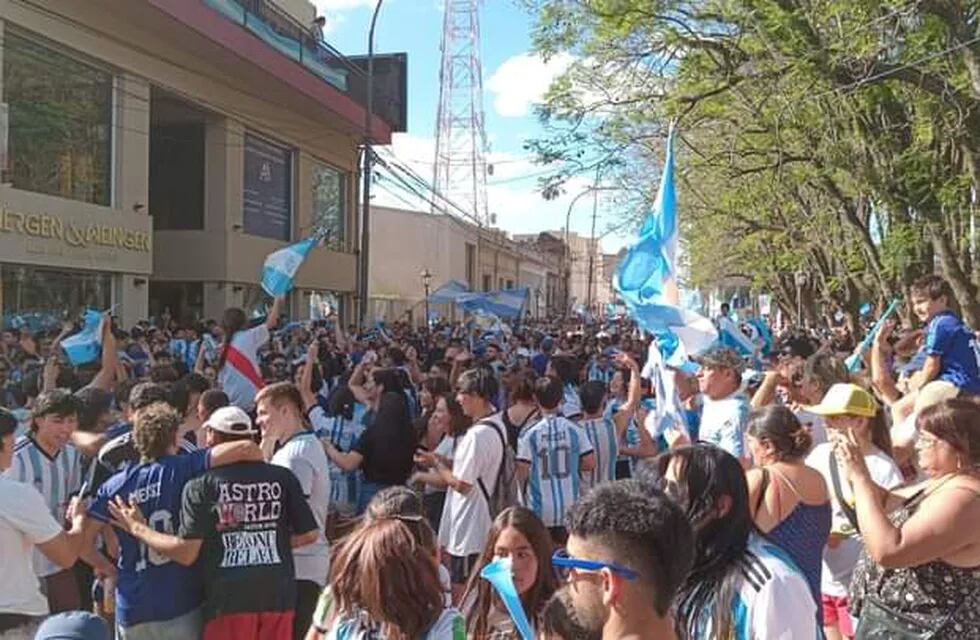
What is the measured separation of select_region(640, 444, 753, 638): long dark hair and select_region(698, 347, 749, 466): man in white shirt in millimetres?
2974

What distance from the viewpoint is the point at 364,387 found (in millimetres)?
8758

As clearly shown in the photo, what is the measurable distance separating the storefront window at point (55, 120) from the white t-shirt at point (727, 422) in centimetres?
1560

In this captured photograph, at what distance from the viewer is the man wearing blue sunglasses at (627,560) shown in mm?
2135

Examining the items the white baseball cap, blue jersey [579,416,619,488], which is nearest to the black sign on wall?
blue jersey [579,416,619,488]

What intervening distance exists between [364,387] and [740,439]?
4038mm

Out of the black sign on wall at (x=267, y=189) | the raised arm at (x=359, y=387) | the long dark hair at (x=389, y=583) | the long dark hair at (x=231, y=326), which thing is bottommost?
the long dark hair at (x=389, y=583)

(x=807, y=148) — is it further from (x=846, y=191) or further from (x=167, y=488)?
(x=167, y=488)

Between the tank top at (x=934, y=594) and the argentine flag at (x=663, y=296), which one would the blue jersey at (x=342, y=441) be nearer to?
the argentine flag at (x=663, y=296)

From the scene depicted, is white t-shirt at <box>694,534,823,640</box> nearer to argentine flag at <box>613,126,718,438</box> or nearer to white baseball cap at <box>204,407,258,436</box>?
white baseball cap at <box>204,407,258,436</box>

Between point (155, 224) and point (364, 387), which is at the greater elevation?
point (155, 224)

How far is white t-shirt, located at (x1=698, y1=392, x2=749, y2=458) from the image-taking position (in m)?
5.68

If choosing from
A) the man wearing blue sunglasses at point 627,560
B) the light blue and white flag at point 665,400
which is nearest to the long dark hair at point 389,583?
the man wearing blue sunglasses at point 627,560

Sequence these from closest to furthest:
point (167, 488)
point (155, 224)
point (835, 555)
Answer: point (167, 488), point (835, 555), point (155, 224)

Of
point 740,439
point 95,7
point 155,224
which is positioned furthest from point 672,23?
point 155,224
